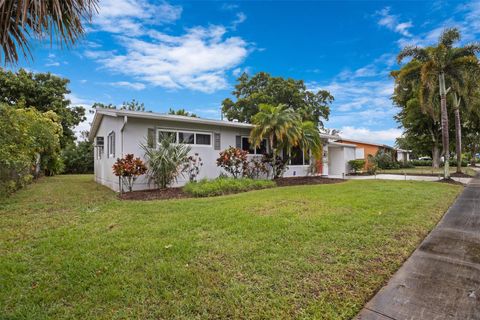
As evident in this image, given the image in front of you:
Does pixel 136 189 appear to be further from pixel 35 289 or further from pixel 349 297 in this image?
pixel 349 297

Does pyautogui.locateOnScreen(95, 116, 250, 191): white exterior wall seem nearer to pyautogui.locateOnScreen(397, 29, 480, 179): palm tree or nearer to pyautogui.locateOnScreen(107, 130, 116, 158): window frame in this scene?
pyautogui.locateOnScreen(107, 130, 116, 158): window frame

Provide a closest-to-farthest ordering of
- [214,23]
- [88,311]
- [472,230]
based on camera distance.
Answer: [88,311] → [472,230] → [214,23]

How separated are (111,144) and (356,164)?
17.2 metres

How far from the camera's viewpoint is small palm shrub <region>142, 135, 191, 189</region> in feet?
31.1

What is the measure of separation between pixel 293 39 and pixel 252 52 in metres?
2.93

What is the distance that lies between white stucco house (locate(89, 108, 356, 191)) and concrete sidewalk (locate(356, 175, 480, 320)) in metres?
9.08

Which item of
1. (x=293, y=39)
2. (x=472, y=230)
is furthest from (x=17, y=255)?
(x=293, y=39)

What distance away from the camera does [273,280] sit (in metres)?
2.84

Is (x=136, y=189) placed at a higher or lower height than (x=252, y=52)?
lower

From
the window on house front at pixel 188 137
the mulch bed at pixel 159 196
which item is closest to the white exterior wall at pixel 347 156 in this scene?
the window on house front at pixel 188 137

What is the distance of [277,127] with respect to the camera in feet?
38.4

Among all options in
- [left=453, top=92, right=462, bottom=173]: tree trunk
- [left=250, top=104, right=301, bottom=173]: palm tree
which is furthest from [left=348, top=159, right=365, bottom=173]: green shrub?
[left=250, top=104, right=301, bottom=173]: palm tree

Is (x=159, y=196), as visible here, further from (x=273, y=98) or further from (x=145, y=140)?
(x=273, y=98)

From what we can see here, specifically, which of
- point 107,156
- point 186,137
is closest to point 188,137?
point 186,137
